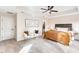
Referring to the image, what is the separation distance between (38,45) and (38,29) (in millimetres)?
315

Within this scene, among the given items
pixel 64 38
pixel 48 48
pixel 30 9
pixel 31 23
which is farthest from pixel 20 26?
pixel 64 38

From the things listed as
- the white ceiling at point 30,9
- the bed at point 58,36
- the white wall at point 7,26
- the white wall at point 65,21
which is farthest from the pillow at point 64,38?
the white wall at point 7,26

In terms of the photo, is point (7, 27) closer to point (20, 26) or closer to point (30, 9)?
point (20, 26)

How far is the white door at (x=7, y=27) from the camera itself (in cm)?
160

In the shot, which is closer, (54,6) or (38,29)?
(54,6)

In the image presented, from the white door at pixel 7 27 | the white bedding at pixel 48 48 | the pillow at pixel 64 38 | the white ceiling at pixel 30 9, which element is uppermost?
the white ceiling at pixel 30 9

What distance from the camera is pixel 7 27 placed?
1645 millimetres

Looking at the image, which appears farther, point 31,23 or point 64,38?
point 31,23

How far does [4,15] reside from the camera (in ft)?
5.18

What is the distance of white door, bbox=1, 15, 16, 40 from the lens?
160 cm

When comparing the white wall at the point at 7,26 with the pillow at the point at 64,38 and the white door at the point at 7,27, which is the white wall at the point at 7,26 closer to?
the white door at the point at 7,27

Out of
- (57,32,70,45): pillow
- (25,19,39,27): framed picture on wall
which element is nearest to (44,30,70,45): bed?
(57,32,70,45): pillow
